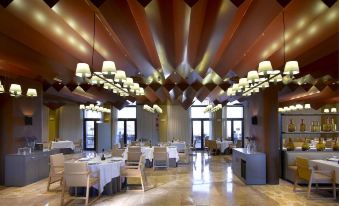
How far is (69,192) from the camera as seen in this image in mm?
7219

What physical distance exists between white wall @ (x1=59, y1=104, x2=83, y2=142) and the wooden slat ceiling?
12888 mm

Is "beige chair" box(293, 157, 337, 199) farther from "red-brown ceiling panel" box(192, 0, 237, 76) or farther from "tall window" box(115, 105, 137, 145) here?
"tall window" box(115, 105, 137, 145)

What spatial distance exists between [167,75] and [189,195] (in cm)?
365

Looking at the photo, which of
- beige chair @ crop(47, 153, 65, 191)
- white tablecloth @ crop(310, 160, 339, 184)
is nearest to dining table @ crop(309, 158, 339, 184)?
white tablecloth @ crop(310, 160, 339, 184)

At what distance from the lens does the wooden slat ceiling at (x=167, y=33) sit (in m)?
3.88

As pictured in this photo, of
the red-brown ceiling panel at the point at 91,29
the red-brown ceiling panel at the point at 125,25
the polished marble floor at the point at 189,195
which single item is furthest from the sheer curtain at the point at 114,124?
the red-brown ceiling panel at the point at 125,25

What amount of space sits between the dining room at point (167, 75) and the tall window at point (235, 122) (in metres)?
8.46

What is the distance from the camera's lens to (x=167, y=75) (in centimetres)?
966

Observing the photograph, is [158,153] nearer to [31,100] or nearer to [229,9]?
[31,100]

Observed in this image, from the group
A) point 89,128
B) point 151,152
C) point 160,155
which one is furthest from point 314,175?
point 89,128

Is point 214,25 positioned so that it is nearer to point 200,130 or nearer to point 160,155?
point 160,155

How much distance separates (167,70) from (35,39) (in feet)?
13.6

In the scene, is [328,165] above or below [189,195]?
above

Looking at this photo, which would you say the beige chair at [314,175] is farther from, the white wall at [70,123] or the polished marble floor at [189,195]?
the white wall at [70,123]
